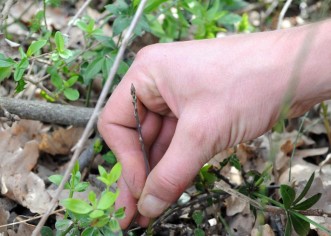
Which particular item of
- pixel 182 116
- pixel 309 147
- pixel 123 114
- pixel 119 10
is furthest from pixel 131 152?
pixel 309 147

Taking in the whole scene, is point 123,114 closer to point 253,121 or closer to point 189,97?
point 189,97

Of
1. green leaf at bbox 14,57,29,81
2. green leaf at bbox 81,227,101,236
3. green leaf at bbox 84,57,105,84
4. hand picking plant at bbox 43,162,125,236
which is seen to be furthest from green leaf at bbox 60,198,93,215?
green leaf at bbox 84,57,105,84

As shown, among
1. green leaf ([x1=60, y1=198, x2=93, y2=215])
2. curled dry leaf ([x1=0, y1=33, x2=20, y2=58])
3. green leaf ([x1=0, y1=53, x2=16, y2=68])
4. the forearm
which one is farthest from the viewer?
curled dry leaf ([x1=0, y1=33, x2=20, y2=58])

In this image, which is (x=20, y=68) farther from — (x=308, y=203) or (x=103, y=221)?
(x=308, y=203)

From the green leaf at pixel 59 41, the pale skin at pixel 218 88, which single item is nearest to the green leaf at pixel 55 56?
the green leaf at pixel 59 41

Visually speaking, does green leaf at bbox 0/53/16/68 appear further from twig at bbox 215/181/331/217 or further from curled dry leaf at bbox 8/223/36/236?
twig at bbox 215/181/331/217

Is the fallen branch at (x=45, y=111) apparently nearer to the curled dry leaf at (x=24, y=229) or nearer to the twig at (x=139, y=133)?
the curled dry leaf at (x=24, y=229)
